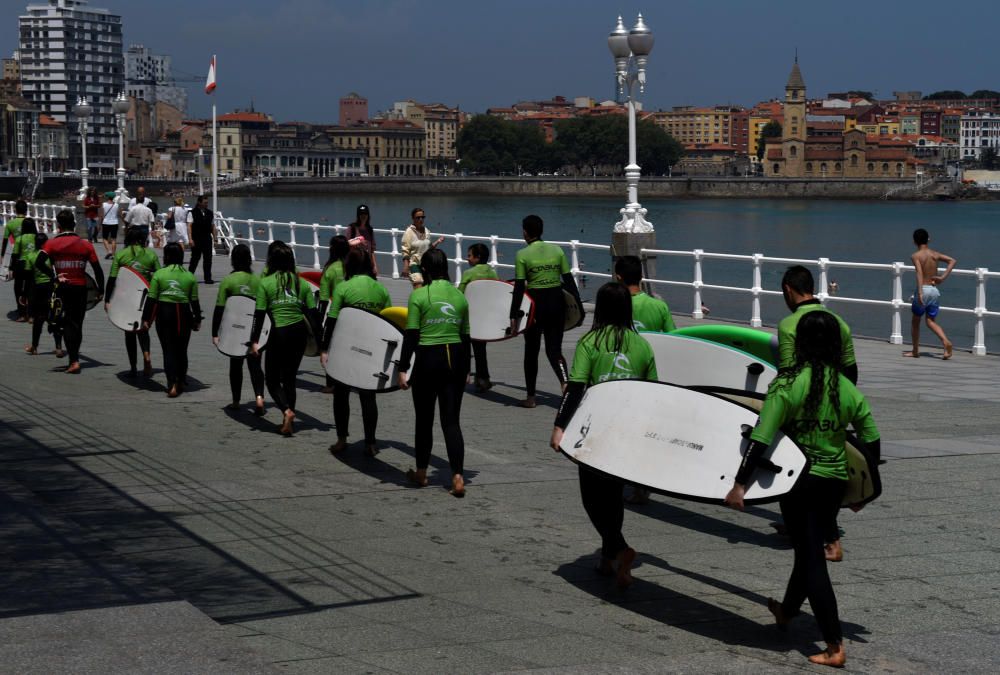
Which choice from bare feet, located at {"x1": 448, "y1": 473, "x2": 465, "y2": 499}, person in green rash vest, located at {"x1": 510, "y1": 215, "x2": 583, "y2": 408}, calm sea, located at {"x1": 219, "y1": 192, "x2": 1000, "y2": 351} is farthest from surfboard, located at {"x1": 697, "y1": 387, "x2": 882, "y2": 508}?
calm sea, located at {"x1": 219, "y1": 192, "x2": 1000, "y2": 351}

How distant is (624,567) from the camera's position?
6.74 meters

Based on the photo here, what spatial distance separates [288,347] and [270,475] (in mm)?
1738

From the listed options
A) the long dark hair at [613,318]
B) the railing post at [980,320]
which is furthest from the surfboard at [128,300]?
the railing post at [980,320]

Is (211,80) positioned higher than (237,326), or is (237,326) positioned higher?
(211,80)

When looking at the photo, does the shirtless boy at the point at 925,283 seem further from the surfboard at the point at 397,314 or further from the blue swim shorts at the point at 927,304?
the surfboard at the point at 397,314

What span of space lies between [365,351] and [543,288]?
254 cm

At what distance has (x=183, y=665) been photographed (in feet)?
17.9

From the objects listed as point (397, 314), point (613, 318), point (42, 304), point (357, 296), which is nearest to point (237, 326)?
point (397, 314)

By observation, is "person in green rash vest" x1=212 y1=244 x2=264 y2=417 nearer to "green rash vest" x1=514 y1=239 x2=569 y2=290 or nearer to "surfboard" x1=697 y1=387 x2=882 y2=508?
"green rash vest" x1=514 y1=239 x2=569 y2=290

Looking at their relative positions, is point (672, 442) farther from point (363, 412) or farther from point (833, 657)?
point (363, 412)

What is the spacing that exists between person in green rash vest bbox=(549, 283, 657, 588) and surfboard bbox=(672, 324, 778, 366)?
4.13 feet

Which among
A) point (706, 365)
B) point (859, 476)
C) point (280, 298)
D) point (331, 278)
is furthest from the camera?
point (331, 278)

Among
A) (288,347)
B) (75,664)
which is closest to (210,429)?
(288,347)

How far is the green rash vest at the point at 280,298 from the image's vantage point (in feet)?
35.6
